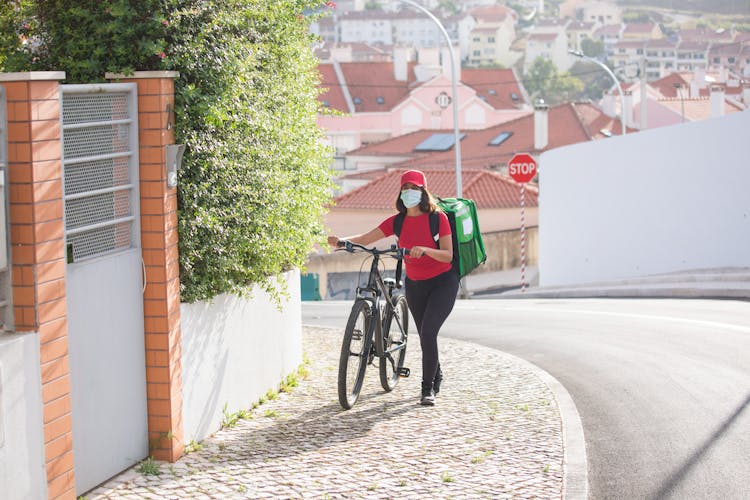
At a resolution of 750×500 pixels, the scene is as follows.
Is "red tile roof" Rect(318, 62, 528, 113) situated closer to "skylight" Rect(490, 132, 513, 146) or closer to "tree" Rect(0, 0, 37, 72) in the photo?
"skylight" Rect(490, 132, 513, 146)

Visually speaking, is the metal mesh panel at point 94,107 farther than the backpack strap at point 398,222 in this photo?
No

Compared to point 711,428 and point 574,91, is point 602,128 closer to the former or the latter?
point 711,428

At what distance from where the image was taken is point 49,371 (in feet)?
17.7

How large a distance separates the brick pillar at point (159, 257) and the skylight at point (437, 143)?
210 ft

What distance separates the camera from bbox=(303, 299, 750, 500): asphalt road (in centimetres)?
664

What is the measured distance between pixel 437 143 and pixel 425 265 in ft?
212

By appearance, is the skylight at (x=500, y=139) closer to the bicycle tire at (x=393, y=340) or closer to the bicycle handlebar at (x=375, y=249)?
the bicycle tire at (x=393, y=340)

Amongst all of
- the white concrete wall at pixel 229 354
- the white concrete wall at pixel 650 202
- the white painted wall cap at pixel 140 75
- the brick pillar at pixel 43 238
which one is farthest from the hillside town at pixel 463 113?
the brick pillar at pixel 43 238

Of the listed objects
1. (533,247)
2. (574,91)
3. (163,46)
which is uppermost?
(574,91)

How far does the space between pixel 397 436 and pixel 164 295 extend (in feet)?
6.44

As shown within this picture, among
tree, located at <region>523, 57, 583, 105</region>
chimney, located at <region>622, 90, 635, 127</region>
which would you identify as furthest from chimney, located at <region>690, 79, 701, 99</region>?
tree, located at <region>523, 57, 583, 105</region>

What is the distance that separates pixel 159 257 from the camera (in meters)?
6.69

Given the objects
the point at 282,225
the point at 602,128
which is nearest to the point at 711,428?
the point at 282,225

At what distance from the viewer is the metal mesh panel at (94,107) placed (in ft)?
19.6
